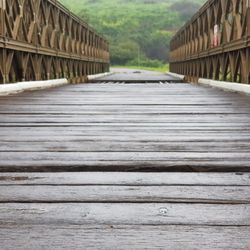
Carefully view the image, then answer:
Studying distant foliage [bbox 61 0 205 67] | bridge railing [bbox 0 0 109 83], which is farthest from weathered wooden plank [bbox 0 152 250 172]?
distant foliage [bbox 61 0 205 67]

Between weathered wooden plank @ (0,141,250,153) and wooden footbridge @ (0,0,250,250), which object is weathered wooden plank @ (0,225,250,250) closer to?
wooden footbridge @ (0,0,250,250)

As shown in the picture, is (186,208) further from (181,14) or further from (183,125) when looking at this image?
(181,14)

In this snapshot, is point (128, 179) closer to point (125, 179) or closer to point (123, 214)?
point (125, 179)

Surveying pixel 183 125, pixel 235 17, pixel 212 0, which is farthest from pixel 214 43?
pixel 183 125

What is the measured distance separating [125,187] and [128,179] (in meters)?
0.13

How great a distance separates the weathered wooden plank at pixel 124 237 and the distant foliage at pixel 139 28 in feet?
218

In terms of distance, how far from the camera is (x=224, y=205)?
165cm

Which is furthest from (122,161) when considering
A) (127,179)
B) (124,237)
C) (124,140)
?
(124,237)

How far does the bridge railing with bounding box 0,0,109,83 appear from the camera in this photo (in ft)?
24.9

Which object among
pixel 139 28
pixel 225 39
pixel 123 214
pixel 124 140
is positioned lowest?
pixel 124 140

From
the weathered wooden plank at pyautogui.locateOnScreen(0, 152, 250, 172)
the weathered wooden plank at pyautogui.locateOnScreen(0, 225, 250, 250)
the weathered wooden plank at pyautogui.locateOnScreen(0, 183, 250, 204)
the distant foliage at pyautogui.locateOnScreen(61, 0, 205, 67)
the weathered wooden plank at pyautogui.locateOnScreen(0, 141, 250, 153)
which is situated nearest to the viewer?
the weathered wooden plank at pyautogui.locateOnScreen(0, 225, 250, 250)

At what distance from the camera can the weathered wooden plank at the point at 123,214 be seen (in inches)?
58.6

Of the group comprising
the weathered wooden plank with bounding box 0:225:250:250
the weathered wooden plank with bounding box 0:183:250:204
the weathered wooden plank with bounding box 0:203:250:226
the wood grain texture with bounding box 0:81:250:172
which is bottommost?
the wood grain texture with bounding box 0:81:250:172

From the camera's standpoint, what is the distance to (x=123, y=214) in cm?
156
